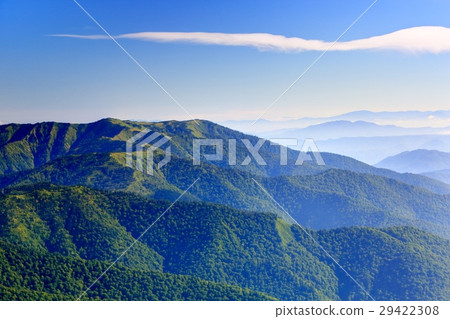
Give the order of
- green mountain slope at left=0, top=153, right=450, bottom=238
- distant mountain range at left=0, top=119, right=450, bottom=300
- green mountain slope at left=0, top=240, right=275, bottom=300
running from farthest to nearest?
green mountain slope at left=0, top=153, right=450, bottom=238
distant mountain range at left=0, top=119, right=450, bottom=300
green mountain slope at left=0, top=240, right=275, bottom=300

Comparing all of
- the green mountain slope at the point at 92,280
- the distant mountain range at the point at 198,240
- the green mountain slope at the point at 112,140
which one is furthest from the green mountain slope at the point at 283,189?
the green mountain slope at the point at 92,280

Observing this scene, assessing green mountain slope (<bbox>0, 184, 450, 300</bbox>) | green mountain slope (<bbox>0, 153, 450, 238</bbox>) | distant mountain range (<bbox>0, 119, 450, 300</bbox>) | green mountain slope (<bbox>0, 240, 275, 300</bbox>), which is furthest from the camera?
green mountain slope (<bbox>0, 153, 450, 238</bbox>)

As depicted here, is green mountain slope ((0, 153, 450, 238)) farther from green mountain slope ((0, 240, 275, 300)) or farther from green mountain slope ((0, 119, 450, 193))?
green mountain slope ((0, 240, 275, 300))

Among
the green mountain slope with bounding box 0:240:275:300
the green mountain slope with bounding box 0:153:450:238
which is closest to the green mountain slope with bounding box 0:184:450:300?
the green mountain slope with bounding box 0:240:275:300

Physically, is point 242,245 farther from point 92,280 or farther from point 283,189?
point 283,189

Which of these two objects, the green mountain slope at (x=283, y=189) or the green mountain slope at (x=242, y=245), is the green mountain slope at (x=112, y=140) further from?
the green mountain slope at (x=242, y=245)

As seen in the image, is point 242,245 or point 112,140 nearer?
point 242,245

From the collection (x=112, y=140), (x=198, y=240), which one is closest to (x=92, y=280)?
(x=198, y=240)
